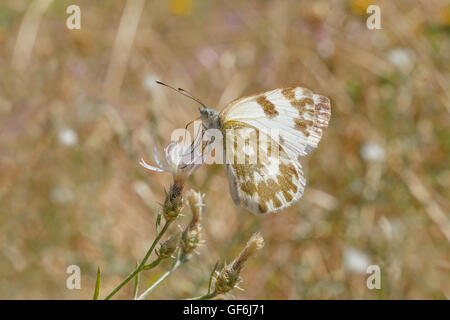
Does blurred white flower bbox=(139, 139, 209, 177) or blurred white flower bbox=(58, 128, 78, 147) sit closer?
blurred white flower bbox=(139, 139, 209, 177)

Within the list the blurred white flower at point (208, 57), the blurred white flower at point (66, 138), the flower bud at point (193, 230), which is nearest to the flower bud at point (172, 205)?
the flower bud at point (193, 230)

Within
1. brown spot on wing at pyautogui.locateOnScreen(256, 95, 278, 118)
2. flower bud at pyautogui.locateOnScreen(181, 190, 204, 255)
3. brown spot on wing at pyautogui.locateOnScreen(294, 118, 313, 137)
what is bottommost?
flower bud at pyautogui.locateOnScreen(181, 190, 204, 255)

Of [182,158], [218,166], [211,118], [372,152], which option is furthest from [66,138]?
[372,152]

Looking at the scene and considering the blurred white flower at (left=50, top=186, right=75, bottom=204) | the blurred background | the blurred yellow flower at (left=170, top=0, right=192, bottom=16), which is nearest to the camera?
the blurred background

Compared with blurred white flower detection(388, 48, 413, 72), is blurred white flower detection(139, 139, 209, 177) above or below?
below

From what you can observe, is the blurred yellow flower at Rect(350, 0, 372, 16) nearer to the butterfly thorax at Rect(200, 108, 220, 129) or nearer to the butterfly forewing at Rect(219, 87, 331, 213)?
the butterfly forewing at Rect(219, 87, 331, 213)

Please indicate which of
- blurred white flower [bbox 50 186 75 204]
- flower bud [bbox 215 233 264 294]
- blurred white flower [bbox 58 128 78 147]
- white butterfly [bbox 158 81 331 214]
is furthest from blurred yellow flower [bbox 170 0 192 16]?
flower bud [bbox 215 233 264 294]

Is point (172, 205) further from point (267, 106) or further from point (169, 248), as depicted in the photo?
point (267, 106)
